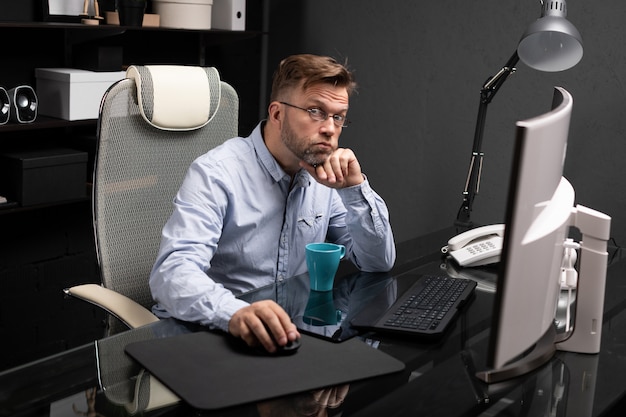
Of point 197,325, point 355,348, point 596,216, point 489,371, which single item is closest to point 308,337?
point 355,348

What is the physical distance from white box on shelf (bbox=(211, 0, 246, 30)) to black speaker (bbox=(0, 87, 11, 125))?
105cm

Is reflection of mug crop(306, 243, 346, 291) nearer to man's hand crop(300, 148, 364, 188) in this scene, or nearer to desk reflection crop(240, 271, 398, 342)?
desk reflection crop(240, 271, 398, 342)

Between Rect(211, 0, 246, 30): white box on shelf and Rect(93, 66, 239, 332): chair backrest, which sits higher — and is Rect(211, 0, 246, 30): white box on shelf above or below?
above

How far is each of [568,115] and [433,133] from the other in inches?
87.4

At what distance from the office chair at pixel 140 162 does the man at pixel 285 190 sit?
154 millimetres

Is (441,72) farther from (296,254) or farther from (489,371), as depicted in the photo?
(489,371)

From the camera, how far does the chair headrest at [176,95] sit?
2.10 m

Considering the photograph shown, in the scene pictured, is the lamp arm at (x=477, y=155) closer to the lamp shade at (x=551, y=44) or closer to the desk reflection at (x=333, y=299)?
the lamp shade at (x=551, y=44)

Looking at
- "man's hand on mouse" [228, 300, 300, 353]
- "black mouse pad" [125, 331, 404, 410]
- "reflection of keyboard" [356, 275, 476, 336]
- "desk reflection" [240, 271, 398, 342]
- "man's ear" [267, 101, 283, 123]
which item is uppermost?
"man's ear" [267, 101, 283, 123]

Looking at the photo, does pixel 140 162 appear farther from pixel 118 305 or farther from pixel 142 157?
pixel 118 305

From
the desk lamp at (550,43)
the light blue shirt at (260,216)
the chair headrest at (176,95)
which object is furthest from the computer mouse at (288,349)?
the desk lamp at (550,43)

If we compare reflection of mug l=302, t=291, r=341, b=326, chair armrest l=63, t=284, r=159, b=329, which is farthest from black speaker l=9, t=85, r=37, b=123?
reflection of mug l=302, t=291, r=341, b=326

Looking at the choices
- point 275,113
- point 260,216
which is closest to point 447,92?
point 275,113

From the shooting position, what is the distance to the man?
6.40ft
